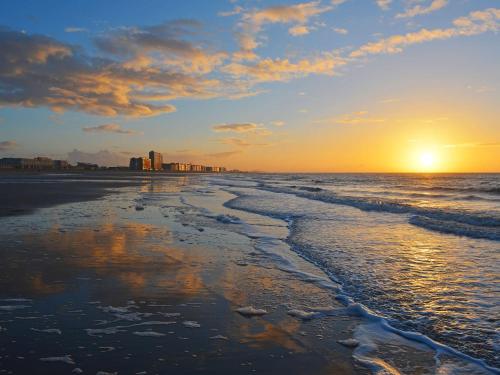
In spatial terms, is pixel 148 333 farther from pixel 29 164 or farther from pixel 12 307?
pixel 29 164

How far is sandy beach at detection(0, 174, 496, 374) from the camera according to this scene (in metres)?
4.35

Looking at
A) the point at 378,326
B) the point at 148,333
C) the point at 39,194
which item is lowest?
the point at 378,326

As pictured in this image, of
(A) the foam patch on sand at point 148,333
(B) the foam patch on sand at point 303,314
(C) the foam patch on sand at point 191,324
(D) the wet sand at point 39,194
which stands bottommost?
(B) the foam patch on sand at point 303,314

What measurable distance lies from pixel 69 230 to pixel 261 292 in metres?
8.73

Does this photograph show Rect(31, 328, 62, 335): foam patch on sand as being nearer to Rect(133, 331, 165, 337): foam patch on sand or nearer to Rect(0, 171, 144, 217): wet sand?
Rect(133, 331, 165, 337): foam patch on sand

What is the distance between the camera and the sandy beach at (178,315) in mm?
4352

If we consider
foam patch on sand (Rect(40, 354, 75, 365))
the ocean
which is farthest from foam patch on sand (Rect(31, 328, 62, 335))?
the ocean

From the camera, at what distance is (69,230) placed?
13.2 metres

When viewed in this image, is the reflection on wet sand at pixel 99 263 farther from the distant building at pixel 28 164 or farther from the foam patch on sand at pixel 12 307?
the distant building at pixel 28 164

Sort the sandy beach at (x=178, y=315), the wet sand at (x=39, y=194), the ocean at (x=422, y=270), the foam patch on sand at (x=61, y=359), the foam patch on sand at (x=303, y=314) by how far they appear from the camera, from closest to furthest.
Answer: the foam patch on sand at (x=61, y=359) → the sandy beach at (x=178, y=315) → the ocean at (x=422, y=270) → the foam patch on sand at (x=303, y=314) → the wet sand at (x=39, y=194)

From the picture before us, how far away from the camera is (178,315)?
579 cm

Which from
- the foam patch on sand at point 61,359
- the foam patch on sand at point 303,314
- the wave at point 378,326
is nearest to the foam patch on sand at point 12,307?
the foam patch on sand at point 61,359

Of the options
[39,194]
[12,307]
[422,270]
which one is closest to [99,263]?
[12,307]

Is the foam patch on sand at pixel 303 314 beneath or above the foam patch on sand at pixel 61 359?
Answer: beneath
